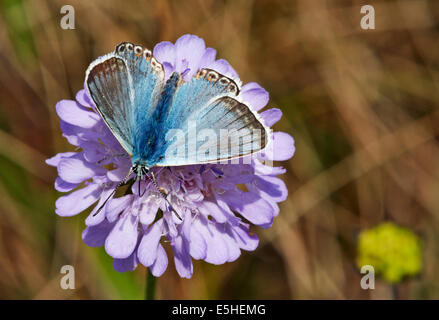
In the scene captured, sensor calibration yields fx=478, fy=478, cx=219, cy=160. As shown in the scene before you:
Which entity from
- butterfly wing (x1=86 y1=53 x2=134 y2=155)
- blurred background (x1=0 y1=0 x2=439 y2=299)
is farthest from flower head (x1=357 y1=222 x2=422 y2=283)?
butterfly wing (x1=86 y1=53 x2=134 y2=155)

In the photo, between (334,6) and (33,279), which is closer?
(33,279)

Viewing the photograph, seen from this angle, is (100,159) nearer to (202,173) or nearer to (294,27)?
(202,173)

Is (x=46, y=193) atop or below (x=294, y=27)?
below

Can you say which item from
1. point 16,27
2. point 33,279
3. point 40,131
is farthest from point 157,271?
point 16,27

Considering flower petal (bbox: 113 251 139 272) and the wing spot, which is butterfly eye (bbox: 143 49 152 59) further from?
flower petal (bbox: 113 251 139 272)
